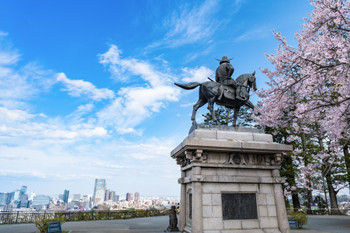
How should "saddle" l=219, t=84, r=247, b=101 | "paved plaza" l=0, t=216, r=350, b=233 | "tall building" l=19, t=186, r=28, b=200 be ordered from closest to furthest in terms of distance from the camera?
"saddle" l=219, t=84, r=247, b=101
"paved plaza" l=0, t=216, r=350, b=233
"tall building" l=19, t=186, r=28, b=200

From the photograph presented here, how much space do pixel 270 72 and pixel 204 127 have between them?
15.7 ft

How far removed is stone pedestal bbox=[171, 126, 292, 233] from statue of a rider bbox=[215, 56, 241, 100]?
1.83 m

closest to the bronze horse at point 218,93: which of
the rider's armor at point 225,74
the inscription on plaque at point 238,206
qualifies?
the rider's armor at point 225,74

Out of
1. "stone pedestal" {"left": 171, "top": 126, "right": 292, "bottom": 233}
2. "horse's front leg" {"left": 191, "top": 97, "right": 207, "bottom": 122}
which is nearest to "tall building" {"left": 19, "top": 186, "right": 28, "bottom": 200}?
"horse's front leg" {"left": 191, "top": 97, "right": 207, "bottom": 122}

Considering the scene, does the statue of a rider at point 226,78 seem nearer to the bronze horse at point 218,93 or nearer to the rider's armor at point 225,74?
the rider's armor at point 225,74

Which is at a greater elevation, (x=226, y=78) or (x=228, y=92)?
(x=226, y=78)

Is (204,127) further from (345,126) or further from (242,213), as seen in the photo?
(345,126)

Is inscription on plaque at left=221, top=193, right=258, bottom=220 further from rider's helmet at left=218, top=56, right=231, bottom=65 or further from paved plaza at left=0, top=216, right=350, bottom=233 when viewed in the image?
rider's helmet at left=218, top=56, right=231, bottom=65

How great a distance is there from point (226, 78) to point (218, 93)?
38.3 inches

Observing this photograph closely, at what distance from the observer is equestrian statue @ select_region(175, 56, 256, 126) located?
9.44 m

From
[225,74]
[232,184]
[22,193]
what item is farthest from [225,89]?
[22,193]

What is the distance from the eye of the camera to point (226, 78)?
9898 mm

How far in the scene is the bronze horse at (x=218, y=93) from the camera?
369 inches

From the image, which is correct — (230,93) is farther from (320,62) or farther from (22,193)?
(22,193)
